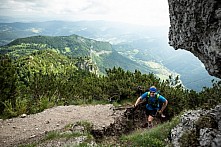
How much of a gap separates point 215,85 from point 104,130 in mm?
8224

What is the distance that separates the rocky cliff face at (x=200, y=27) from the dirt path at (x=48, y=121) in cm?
786

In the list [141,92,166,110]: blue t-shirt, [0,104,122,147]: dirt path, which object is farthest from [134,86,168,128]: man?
[0,104,122,147]: dirt path

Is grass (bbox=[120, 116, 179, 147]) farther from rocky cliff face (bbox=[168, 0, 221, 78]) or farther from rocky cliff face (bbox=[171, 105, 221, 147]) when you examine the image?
rocky cliff face (bbox=[168, 0, 221, 78])

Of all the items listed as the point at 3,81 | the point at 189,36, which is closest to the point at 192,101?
the point at 189,36

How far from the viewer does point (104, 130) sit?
543 inches

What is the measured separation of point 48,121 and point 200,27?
1169 centimetres

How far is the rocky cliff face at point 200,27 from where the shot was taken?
6.72 m

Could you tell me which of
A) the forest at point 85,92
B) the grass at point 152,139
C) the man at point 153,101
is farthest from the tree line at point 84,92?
the grass at point 152,139

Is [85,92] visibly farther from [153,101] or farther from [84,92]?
[153,101]

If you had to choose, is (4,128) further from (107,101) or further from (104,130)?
(107,101)

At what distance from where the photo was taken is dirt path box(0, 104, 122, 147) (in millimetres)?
13488

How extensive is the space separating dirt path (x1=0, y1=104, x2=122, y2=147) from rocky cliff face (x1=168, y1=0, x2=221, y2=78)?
786cm

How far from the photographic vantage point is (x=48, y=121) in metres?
15.5

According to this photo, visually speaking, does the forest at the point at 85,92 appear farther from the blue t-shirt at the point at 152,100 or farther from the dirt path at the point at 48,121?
the blue t-shirt at the point at 152,100
